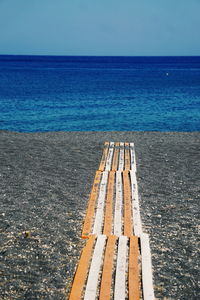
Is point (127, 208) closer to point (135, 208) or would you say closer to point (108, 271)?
point (135, 208)

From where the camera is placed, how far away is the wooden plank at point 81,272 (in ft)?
17.7

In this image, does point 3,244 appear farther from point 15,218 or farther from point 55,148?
point 55,148

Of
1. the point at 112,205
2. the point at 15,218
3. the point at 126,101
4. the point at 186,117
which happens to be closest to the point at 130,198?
the point at 112,205

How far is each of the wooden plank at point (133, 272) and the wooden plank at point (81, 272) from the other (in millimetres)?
653

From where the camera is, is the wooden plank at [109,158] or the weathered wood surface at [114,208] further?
the wooden plank at [109,158]

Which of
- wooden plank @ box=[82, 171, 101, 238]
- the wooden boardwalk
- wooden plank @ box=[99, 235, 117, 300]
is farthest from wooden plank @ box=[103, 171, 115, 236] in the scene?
wooden plank @ box=[99, 235, 117, 300]

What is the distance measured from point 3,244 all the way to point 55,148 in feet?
29.7

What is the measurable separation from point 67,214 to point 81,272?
8.42 feet

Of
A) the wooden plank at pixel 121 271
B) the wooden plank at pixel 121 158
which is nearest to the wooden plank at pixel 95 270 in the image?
the wooden plank at pixel 121 271

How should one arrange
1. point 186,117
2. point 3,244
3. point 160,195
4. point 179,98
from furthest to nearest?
point 179,98
point 186,117
point 160,195
point 3,244

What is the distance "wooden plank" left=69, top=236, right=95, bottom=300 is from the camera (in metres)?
5.41

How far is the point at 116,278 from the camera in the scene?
584cm

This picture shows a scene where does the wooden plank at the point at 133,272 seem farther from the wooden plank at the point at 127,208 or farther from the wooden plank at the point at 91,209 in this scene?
the wooden plank at the point at 91,209

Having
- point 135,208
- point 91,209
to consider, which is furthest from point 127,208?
point 91,209
